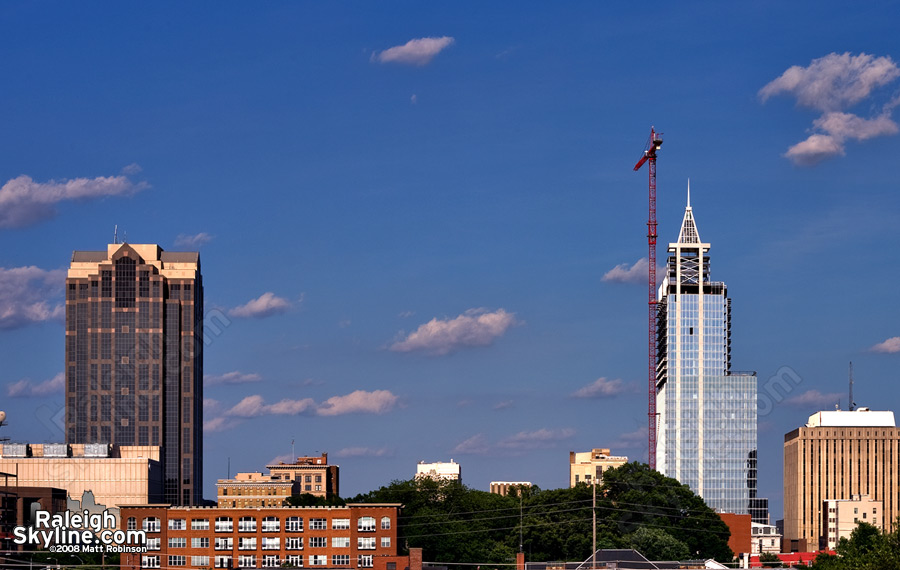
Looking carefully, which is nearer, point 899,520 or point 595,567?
point 899,520

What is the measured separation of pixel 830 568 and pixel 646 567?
25.6 meters

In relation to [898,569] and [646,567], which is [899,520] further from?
[646,567]

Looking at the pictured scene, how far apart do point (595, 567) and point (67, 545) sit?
71.5 m

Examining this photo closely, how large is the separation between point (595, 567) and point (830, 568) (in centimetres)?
3103

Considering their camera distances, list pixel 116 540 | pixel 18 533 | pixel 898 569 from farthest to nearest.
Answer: pixel 18 533, pixel 116 540, pixel 898 569

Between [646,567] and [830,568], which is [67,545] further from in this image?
[830,568]

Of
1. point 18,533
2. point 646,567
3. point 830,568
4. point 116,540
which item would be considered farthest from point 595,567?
point 18,533

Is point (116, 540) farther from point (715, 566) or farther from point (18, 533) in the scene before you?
point (715, 566)

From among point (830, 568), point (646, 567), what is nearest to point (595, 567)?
point (646, 567)

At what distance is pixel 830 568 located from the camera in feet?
615

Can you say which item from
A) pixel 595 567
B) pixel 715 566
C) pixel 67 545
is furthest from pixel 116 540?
pixel 715 566

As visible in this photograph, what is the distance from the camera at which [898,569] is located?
12912 cm

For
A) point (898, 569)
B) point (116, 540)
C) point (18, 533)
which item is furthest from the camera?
point (18, 533)

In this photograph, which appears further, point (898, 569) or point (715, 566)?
point (715, 566)
